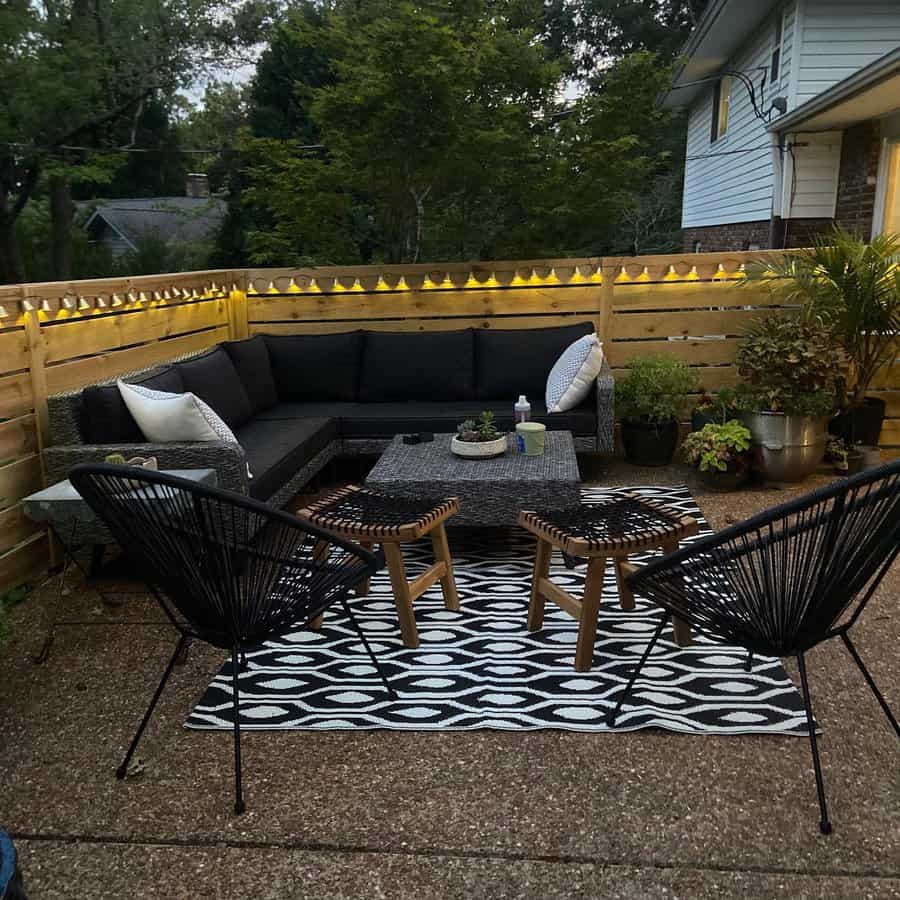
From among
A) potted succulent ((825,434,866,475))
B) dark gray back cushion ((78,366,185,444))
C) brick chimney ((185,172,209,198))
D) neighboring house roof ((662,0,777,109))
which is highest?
neighboring house roof ((662,0,777,109))

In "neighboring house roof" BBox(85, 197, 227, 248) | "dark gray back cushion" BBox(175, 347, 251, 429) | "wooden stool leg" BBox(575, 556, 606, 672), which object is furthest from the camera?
"neighboring house roof" BBox(85, 197, 227, 248)

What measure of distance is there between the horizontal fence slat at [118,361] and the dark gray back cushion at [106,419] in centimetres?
25

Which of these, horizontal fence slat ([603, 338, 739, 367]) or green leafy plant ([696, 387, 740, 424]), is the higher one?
horizontal fence slat ([603, 338, 739, 367])

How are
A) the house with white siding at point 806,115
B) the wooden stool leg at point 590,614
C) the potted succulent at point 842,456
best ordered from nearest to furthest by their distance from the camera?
the wooden stool leg at point 590,614
the potted succulent at point 842,456
the house with white siding at point 806,115

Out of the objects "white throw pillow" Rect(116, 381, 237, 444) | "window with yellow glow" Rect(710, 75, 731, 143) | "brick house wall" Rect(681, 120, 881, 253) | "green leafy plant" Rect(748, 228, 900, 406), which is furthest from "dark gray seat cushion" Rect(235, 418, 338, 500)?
"window with yellow glow" Rect(710, 75, 731, 143)

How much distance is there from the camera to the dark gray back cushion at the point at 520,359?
543 cm

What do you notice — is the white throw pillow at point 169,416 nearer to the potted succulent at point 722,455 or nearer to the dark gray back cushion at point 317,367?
the dark gray back cushion at point 317,367

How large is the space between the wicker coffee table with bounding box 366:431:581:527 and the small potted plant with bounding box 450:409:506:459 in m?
0.10

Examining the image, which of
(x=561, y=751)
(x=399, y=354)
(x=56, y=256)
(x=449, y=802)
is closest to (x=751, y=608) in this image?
(x=561, y=751)

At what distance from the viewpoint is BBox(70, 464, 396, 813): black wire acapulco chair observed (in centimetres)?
213

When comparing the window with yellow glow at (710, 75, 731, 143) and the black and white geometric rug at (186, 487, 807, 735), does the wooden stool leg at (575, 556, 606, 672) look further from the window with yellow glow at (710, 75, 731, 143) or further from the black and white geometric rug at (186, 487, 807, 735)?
the window with yellow glow at (710, 75, 731, 143)

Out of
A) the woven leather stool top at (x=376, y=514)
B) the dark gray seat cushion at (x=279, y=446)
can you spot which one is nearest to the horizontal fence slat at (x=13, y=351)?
the dark gray seat cushion at (x=279, y=446)

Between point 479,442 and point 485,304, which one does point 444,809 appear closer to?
point 479,442

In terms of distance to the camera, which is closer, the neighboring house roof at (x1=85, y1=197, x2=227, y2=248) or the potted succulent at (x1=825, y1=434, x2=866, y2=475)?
the potted succulent at (x1=825, y1=434, x2=866, y2=475)
